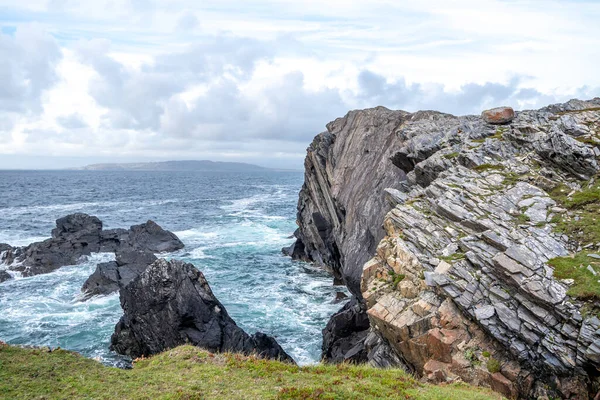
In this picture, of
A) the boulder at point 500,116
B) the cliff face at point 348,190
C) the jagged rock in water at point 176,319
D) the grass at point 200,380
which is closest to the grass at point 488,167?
the boulder at point 500,116

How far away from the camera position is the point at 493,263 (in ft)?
68.4

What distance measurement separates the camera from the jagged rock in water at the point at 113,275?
45.8m

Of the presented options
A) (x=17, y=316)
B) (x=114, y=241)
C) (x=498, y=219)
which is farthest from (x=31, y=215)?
(x=498, y=219)

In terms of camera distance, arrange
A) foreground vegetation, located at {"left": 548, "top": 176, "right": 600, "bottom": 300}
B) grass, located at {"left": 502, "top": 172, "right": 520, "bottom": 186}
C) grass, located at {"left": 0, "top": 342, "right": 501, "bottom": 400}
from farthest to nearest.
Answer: grass, located at {"left": 502, "top": 172, "right": 520, "bottom": 186} → foreground vegetation, located at {"left": 548, "top": 176, "right": 600, "bottom": 300} → grass, located at {"left": 0, "top": 342, "right": 501, "bottom": 400}

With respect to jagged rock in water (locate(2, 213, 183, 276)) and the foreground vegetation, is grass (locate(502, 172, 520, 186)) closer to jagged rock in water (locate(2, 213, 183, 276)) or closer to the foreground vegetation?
the foreground vegetation

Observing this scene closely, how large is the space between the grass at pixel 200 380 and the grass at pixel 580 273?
530cm

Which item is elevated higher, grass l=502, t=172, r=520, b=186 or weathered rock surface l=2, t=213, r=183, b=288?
grass l=502, t=172, r=520, b=186

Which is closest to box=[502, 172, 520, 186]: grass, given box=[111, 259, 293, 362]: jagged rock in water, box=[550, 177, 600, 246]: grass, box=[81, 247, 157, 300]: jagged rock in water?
box=[550, 177, 600, 246]: grass

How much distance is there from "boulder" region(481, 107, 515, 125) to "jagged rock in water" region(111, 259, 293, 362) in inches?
942

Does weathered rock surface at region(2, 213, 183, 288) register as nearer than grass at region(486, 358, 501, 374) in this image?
No

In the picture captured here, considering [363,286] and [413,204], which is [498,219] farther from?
[363,286]

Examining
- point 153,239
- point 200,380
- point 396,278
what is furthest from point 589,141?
point 153,239

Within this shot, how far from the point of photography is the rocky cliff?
18.4 meters

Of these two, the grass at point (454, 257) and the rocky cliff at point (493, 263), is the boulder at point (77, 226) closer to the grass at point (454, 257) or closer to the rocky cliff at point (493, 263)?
the rocky cliff at point (493, 263)
